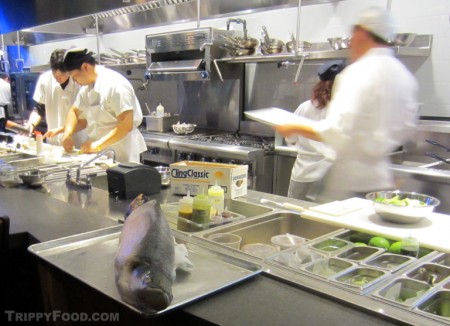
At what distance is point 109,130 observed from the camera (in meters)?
3.47

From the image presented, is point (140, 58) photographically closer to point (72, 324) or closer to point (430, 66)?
point (430, 66)

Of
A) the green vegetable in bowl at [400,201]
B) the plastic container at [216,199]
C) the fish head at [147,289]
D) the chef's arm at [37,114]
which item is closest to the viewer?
the fish head at [147,289]

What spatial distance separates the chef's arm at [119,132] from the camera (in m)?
3.20

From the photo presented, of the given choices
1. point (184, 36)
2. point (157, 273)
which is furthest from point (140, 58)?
point (157, 273)

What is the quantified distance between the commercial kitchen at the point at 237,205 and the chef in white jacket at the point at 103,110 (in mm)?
319

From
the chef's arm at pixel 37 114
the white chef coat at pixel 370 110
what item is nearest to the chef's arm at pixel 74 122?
the chef's arm at pixel 37 114

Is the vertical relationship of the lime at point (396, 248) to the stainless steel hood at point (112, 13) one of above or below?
below

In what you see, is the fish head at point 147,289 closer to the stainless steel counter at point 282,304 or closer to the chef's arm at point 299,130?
the stainless steel counter at point 282,304

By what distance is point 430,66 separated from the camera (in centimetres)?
336

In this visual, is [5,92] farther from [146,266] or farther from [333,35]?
[146,266]

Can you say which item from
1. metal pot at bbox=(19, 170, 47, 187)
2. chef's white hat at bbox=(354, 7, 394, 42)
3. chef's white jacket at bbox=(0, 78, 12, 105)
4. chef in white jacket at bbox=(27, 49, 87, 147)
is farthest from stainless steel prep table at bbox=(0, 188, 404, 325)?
chef's white jacket at bbox=(0, 78, 12, 105)

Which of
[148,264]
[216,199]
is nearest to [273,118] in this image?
[216,199]

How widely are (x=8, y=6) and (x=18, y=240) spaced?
201cm

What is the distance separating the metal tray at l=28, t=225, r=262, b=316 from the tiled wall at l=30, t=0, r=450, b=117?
273 cm
